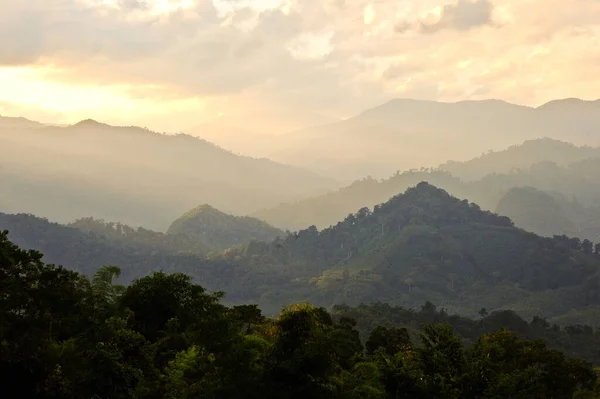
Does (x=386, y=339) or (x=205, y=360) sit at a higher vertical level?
(x=205, y=360)

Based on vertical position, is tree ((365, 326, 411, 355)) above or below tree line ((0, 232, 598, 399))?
below

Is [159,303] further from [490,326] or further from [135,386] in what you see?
[490,326]

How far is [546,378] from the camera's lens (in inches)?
2099

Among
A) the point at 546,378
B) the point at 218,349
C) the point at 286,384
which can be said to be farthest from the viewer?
the point at 546,378

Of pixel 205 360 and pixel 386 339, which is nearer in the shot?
pixel 205 360

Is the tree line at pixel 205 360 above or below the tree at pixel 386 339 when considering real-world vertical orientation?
above

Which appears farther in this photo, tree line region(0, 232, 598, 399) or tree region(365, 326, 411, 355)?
tree region(365, 326, 411, 355)

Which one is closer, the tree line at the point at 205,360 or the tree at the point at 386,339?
the tree line at the point at 205,360

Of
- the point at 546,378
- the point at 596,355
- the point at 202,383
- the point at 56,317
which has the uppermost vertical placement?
the point at 56,317

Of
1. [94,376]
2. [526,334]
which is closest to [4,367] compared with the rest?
[94,376]

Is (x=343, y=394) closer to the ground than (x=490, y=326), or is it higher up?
higher up

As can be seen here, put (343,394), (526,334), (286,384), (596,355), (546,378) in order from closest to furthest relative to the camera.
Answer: (286,384), (343,394), (546,378), (596,355), (526,334)

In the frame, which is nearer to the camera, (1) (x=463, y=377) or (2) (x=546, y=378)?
(1) (x=463, y=377)

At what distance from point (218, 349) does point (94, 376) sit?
314 inches
